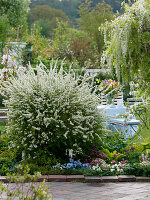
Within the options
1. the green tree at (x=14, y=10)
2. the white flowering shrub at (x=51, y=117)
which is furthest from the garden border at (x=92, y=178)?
the green tree at (x=14, y=10)

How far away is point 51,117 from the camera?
5.12 meters

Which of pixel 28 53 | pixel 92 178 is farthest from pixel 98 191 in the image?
pixel 28 53

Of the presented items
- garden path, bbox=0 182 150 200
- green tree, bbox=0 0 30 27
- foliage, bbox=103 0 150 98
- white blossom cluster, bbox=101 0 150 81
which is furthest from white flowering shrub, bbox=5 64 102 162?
green tree, bbox=0 0 30 27

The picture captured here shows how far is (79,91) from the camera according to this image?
563 centimetres

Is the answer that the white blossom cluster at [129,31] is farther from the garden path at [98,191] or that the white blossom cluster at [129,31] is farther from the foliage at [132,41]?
the garden path at [98,191]

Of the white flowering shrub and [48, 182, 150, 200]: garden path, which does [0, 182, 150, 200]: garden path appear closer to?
[48, 182, 150, 200]: garden path

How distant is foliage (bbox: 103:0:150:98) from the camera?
4.02 meters

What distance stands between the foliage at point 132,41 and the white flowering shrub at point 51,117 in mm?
1280

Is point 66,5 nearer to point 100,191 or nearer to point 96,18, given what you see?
point 96,18

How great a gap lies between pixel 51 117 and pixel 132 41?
1761mm

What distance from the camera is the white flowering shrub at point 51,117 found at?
5215mm

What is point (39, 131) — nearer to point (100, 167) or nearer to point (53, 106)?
point (53, 106)

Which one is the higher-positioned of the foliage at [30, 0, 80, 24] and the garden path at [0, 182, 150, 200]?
the foliage at [30, 0, 80, 24]

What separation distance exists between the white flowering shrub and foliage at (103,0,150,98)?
1.28 m
